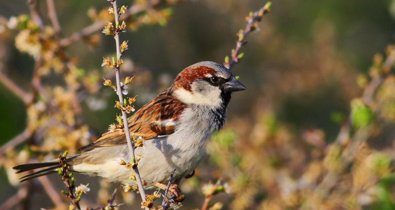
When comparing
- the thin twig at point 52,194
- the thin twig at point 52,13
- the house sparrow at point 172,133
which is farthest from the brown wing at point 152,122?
the thin twig at point 52,13

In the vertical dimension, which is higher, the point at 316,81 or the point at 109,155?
the point at 316,81

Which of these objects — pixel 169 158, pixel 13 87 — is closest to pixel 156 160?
pixel 169 158

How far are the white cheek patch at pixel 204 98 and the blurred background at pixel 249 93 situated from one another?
191 millimetres

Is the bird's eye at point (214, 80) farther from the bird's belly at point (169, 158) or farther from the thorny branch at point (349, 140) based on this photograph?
the thorny branch at point (349, 140)

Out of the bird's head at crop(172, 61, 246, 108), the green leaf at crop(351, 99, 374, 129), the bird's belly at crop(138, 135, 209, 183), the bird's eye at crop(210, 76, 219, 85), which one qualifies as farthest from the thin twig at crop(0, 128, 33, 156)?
the green leaf at crop(351, 99, 374, 129)

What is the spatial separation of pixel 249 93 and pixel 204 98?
3.88 metres

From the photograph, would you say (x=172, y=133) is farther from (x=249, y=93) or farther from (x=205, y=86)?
(x=249, y=93)

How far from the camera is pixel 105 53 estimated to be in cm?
789

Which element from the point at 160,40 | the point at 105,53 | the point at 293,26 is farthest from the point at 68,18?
the point at 293,26

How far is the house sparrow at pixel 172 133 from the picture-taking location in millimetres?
4070

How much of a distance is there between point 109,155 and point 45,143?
1.90ft

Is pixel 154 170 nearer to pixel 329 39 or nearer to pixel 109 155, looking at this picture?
pixel 109 155

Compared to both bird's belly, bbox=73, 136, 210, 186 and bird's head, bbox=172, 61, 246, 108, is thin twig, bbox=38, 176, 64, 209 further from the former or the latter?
bird's head, bbox=172, 61, 246, 108

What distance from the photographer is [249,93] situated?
816 cm
